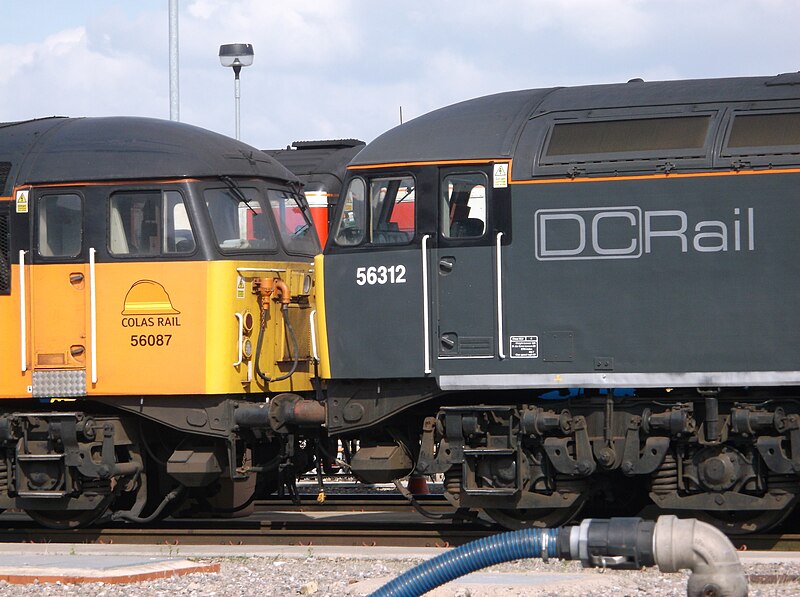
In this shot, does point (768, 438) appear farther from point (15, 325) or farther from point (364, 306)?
point (15, 325)

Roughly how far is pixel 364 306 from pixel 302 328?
1746 mm

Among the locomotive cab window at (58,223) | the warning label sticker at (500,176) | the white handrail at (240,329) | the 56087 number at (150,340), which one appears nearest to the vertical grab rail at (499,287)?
the warning label sticker at (500,176)

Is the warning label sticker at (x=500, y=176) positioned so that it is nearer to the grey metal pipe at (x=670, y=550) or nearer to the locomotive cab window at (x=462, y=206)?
the locomotive cab window at (x=462, y=206)

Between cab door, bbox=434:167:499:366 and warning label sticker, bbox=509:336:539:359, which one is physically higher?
cab door, bbox=434:167:499:366

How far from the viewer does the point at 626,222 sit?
435 inches

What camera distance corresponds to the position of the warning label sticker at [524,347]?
1126cm

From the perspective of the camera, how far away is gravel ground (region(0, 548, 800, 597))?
28.3 ft

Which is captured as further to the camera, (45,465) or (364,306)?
(45,465)

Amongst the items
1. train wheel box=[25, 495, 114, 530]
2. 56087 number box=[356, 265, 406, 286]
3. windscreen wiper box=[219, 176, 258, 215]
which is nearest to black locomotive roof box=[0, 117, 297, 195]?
windscreen wiper box=[219, 176, 258, 215]

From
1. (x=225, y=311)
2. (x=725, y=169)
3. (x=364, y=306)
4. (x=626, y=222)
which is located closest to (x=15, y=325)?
(x=225, y=311)

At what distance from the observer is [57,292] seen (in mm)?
12516

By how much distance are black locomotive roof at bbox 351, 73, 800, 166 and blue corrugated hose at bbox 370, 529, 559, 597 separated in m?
5.47

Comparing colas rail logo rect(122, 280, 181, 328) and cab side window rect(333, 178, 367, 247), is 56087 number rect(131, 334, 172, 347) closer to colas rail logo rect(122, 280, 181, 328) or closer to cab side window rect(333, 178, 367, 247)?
colas rail logo rect(122, 280, 181, 328)

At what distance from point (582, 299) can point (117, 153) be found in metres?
4.96
